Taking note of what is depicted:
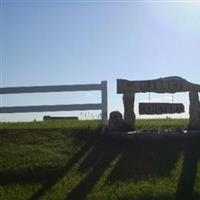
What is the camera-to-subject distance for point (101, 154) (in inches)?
548

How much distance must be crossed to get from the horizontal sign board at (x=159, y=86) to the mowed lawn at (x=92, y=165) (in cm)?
119

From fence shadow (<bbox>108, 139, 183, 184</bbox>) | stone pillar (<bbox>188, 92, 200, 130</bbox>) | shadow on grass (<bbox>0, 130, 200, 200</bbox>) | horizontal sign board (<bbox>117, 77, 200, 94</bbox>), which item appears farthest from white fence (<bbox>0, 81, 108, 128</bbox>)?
stone pillar (<bbox>188, 92, 200, 130</bbox>)

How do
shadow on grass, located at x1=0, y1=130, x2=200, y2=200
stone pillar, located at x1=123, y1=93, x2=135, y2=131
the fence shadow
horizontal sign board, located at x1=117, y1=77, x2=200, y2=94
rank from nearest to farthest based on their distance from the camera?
shadow on grass, located at x1=0, y1=130, x2=200, y2=200, the fence shadow, stone pillar, located at x1=123, y1=93, x2=135, y2=131, horizontal sign board, located at x1=117, y1=77, x2=200, y2=94

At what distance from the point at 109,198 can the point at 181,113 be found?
6.35 m

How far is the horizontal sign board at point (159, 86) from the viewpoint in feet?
52.4

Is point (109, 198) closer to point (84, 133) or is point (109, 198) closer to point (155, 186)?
point (155, 186)

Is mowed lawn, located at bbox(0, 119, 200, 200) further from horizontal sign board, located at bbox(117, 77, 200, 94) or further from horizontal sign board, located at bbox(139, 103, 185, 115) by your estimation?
horizontal sign board, located at bbox(117, 77, 200, 94)

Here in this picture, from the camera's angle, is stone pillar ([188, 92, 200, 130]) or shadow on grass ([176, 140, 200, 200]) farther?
stone pillar ([188, 92, 200, 130])

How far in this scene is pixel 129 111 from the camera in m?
15.9

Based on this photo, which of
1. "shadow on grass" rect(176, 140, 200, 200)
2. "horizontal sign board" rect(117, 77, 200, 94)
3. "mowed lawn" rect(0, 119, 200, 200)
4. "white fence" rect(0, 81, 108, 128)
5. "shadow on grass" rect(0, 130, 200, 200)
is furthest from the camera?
"white fence" rect(0, 81, 108, 128)

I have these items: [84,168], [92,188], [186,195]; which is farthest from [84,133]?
[186,195]

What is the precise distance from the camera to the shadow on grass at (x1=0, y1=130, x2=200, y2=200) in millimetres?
11719

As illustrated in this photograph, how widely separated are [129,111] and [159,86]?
120 cm

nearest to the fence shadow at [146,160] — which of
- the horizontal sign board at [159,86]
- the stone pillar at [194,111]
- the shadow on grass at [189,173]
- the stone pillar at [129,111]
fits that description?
the shadow on grass at [189,173]
